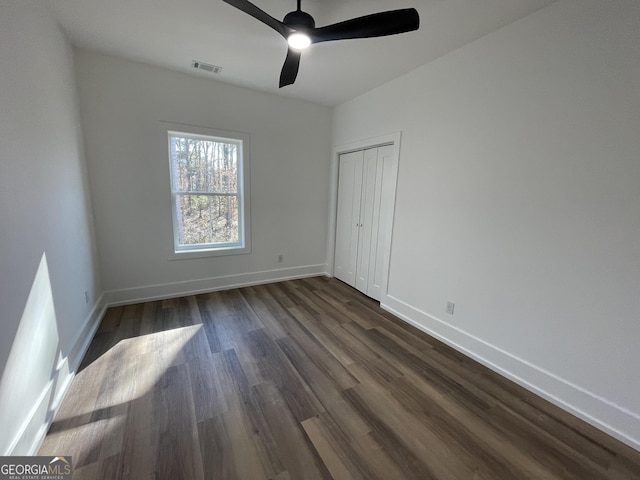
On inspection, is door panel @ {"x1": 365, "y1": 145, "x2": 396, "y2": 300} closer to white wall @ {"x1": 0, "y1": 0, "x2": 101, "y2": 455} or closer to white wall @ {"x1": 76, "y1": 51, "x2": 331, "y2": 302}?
white wall @ {"x1": 76, "y1": 51, "x2": 331, "y2": 302}

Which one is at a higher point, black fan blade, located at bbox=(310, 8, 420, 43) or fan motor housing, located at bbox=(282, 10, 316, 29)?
fan motor housing, located at bbox=(282, 10, 316, 29)

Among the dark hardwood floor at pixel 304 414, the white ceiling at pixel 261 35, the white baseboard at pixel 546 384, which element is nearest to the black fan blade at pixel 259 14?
the white ceiling at pixel 261 35

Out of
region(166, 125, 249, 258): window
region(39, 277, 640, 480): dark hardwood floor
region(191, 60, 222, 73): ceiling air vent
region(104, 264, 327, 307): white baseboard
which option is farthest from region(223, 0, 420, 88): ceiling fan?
region(104, 264, 327, 307): white baseboard

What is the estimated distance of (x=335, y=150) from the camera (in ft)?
12.6

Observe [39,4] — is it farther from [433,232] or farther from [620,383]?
[620,383]

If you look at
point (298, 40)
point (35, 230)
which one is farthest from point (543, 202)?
point (35, 230)

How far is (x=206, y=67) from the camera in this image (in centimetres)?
272

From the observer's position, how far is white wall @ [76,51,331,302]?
103 inches

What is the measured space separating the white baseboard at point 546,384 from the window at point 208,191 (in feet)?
8.70

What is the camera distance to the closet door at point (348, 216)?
140 inches

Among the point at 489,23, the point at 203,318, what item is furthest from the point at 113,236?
the point at 489,23

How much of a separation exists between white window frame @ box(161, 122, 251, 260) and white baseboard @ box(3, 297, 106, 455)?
122 cm

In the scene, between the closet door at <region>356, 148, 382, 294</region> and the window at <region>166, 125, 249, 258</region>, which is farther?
the closet door at <region>356, 148, 382, 294</region>

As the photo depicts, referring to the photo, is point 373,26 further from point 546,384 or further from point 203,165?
point 546,384
